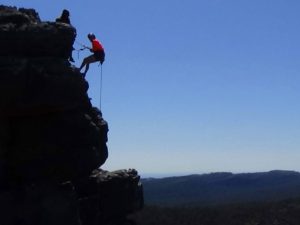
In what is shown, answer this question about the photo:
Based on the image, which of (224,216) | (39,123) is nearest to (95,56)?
(39,123)

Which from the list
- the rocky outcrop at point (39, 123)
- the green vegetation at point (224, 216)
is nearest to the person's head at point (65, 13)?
the rocky outcrop at point (39, 123)

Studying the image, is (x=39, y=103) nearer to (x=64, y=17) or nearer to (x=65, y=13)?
(x=64, y=17)

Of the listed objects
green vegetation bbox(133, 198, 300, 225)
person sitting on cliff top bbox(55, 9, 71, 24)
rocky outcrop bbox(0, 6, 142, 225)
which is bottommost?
green vegetation bbox(133, 198, 300, 225)

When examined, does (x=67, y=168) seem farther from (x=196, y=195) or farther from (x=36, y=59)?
(x=196, y=195)

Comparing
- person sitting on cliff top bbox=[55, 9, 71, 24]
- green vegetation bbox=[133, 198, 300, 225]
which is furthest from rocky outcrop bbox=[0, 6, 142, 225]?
green vegetation bbox=[133, 198, 300, 225]

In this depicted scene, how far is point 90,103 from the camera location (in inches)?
1225

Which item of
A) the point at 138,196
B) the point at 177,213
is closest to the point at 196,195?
the point at 177,213

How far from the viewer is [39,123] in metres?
28.4

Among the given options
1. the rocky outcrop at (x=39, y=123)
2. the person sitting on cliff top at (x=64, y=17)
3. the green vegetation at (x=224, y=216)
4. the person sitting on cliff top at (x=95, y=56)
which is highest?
the person sitting on cliff top at (x=64, y=17)

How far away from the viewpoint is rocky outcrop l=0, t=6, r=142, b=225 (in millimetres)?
27141

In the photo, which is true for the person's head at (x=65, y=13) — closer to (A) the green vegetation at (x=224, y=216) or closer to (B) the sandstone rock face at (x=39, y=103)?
(B) the sandstone rock face at (x=39, y=103)

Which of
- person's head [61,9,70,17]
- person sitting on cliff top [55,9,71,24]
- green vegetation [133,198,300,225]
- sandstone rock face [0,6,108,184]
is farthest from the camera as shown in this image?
green vegetation [133,198,300,225]

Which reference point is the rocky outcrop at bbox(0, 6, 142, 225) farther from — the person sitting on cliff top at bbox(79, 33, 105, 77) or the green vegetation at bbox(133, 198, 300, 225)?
the green vegetation at bbox(133, 198, 300, 225)

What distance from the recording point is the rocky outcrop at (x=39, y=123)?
27.1 meters
